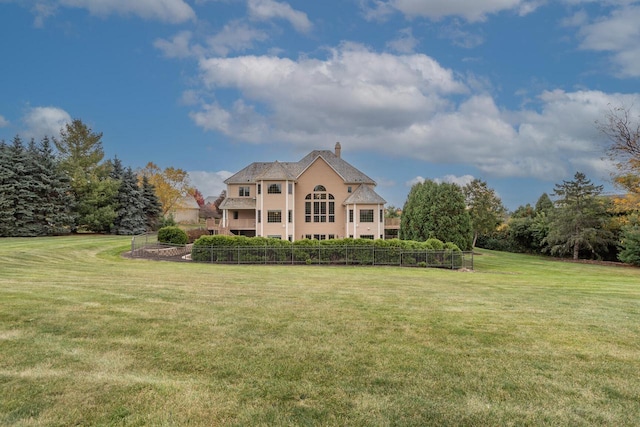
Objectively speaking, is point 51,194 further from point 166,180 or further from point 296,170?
point 296,170

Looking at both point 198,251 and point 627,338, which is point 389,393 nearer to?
point 627,338

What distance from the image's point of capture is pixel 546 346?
5.66 m

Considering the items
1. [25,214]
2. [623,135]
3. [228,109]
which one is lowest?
[25,214]

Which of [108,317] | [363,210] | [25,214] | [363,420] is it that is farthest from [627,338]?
[25,214]

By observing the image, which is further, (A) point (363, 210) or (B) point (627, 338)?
(A) point (363, 210)

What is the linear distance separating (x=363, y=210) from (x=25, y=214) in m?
33.9

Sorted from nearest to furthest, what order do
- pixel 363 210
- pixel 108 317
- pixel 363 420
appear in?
1. pixel 363 420
2. pixel 108 317
3. pixel 363 210

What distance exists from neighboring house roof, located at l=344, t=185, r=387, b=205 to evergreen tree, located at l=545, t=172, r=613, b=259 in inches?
843

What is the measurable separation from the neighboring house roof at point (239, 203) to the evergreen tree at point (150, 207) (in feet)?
53.0

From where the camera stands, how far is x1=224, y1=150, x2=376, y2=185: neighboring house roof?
34969mm

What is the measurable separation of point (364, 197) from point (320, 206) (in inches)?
179

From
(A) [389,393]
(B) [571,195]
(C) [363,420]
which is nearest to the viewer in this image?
(C) [363,420]

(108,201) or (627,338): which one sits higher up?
(108,201)

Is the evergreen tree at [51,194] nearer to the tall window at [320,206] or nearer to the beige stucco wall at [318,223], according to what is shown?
the beige stucco wall at [318,223]
